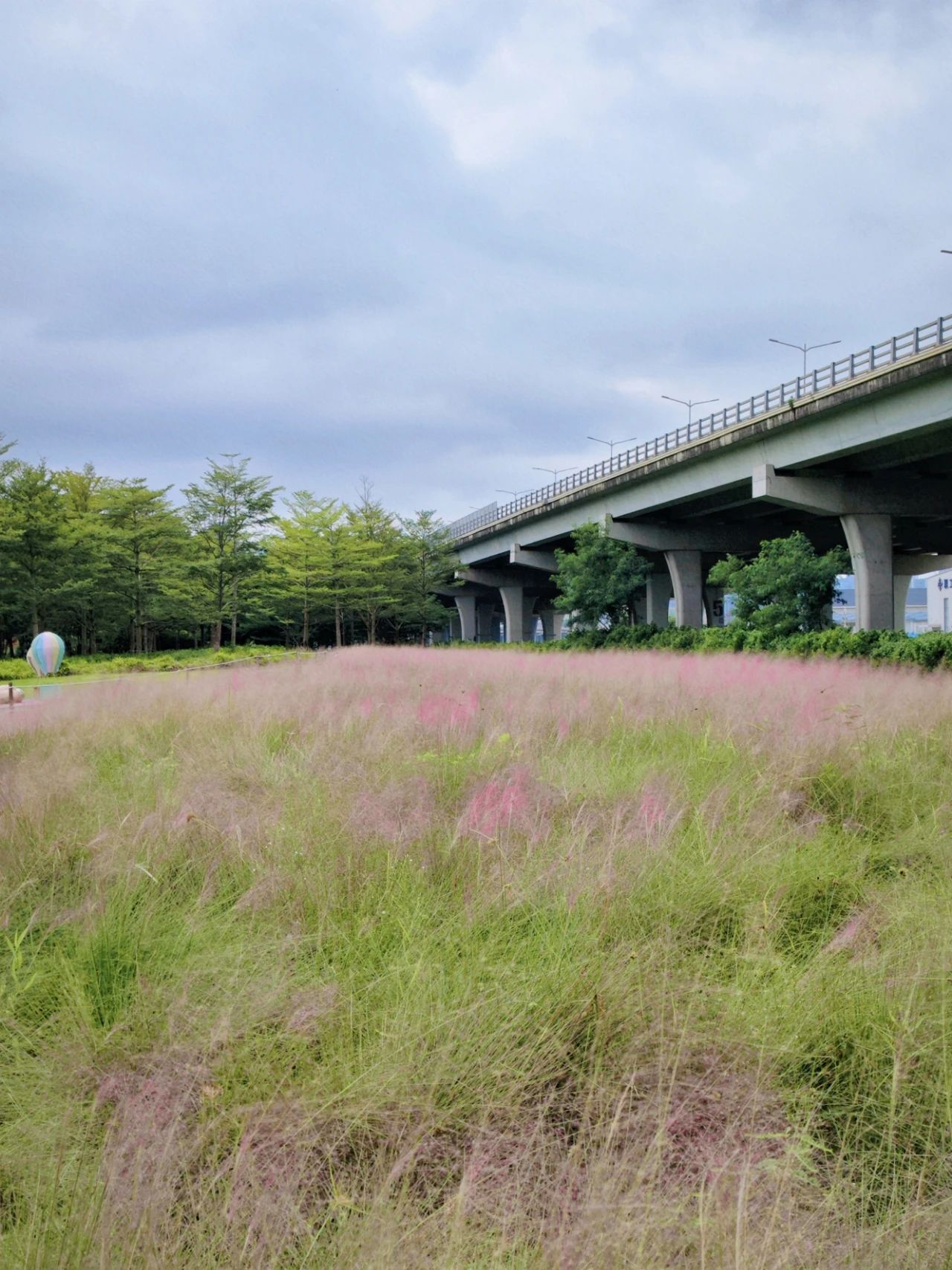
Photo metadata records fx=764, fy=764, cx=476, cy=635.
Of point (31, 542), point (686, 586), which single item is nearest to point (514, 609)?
point (686, 586)

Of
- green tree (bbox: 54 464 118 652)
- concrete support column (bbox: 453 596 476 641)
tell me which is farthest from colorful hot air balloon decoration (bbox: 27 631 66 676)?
concrete support column (bbox: 453 596 476 641)

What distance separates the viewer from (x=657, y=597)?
4850 centimetres

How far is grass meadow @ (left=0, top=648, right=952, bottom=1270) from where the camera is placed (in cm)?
169

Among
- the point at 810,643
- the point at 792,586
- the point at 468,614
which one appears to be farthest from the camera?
the point at 468,614

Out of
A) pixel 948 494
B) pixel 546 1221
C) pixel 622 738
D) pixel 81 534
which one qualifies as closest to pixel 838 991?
pixel 546 1221

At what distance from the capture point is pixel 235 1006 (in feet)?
7.82

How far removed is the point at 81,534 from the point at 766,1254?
43945 millimetres

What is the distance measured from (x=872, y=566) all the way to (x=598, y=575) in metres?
14.9

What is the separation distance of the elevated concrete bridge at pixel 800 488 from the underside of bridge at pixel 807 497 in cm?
5

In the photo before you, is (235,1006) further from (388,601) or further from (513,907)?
(388,601)

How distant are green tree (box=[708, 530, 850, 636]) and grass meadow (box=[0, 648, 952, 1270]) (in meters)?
23.0

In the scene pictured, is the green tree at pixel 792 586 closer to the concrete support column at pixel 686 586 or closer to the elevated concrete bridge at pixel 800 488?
the elevated concrete bridge at pixel 800 488

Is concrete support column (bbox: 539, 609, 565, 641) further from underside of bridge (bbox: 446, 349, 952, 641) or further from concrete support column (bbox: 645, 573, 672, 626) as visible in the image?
concrete support column (bbox: 645, 573, 672, 626)

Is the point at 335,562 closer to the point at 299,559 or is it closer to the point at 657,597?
the point at 299,559
